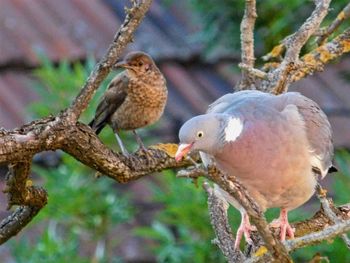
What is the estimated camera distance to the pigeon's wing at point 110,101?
183 inches

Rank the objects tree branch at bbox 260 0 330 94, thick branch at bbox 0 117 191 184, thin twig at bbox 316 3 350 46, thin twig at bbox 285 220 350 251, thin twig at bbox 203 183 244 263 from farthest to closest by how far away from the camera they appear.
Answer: thin twig at bbox 316 3 350 46 → tree branch at bbox 260 0 330 94 → thin twig at bbox 203 183 244 263 → thick branch at bbox 0 117 191 184 → thin twig at bbox 285 220 350 251

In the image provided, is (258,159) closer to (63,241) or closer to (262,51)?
(63,241)

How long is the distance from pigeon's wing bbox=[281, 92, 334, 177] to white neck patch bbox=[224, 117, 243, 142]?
28cm

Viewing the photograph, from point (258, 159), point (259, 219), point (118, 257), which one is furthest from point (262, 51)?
point (259, 219)

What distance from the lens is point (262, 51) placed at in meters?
6.29

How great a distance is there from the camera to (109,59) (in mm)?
3035

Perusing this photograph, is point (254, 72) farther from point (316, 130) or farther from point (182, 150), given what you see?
point (182, 150)

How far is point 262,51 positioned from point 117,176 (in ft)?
10.2

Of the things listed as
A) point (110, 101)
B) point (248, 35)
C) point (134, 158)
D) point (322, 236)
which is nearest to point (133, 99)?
point (110, 101)

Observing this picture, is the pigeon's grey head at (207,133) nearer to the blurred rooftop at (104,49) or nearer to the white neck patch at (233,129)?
the white neck patch at (233,129)

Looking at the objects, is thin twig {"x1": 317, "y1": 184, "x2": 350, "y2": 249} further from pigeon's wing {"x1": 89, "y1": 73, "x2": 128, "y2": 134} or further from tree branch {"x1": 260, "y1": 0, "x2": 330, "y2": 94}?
pigeon's wing {"x1": 89, "y1": 73, "x2": 128, "y2": 134}

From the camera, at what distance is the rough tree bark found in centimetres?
284

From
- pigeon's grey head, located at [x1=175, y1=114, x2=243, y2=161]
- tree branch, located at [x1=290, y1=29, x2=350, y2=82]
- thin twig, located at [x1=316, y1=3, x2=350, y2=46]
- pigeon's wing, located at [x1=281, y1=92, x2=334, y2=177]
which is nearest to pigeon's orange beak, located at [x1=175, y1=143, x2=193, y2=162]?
pigeon's grey head, located at [x1=175, y1=114, x2=243, y2=161]

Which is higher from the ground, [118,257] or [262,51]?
[262,51]
